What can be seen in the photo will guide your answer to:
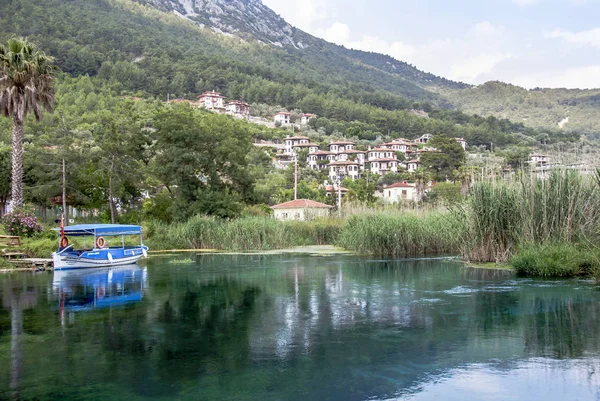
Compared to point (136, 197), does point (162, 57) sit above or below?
above

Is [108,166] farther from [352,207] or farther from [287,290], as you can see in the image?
[287,290]

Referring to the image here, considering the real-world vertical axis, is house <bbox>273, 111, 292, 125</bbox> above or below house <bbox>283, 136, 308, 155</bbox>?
above

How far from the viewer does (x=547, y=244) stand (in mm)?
17344

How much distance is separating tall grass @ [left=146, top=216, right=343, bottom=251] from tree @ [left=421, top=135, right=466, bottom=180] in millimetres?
50493

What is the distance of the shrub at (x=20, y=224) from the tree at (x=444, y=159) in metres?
61.7

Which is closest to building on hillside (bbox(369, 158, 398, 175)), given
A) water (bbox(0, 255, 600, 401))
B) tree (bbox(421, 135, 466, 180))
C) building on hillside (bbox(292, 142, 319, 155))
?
building on hillside (bbox(292, 142, 319, 155))

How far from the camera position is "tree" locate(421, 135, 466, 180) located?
82.8m

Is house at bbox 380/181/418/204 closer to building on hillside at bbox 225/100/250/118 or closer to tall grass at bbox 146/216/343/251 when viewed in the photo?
tall grass at bbox 146/216/343/251

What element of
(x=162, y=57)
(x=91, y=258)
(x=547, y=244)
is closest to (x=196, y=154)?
(x=91, y=258)

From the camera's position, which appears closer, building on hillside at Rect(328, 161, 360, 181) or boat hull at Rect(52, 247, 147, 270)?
boat hull at Rect(52, 247, 147, 270)

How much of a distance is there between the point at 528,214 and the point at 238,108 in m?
121

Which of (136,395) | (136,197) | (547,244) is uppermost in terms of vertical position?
(136,197)

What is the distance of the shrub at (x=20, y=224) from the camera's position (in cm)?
2823

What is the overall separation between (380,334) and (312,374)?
2.64m
